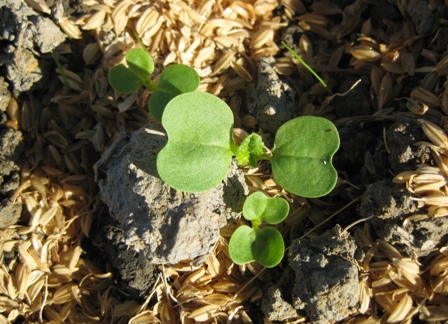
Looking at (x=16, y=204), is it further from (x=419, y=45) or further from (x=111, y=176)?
(x=419, y=45)

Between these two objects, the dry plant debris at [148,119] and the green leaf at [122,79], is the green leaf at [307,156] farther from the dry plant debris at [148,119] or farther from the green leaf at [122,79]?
the green leaf at [122,79]

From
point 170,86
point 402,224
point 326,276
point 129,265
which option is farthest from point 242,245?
point 170,86

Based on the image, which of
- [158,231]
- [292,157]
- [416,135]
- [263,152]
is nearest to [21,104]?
[158,231]

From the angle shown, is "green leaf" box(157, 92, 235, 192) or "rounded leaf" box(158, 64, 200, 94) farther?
"rounded leaf" box(158, 64, 200, 94)

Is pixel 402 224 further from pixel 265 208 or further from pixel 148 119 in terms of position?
pixel 148 119

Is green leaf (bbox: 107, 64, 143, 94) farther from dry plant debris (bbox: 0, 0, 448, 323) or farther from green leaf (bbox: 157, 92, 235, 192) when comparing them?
green leaf (bbox: 157, 92, 235, 192)

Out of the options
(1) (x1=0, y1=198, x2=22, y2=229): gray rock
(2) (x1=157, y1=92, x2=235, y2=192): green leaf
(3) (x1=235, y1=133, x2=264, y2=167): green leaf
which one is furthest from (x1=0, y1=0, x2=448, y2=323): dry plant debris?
(2) (x1=157, y1=92, x2=235, y2=192): green leaf
